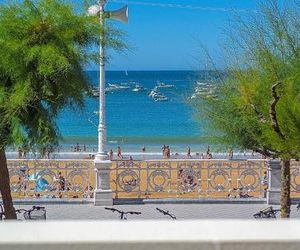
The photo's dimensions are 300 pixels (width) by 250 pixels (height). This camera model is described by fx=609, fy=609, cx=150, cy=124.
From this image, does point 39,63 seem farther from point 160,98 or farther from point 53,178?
point 160,98

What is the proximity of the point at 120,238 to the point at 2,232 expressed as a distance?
1.08ft

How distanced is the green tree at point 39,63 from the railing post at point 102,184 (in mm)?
5125

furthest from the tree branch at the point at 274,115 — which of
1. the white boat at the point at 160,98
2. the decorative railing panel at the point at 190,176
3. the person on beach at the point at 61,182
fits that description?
the white boat at the point at 160,98

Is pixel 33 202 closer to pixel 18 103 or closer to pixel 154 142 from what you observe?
pixel 18 103

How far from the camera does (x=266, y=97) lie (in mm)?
9312

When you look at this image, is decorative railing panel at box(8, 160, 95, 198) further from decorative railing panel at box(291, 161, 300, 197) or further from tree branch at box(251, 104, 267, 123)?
tree branch at box(251, 104, 267, 123)

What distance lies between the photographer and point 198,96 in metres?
12.2

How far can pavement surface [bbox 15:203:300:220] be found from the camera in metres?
13.2

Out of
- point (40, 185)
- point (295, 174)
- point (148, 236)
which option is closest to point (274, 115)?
point (148, 236)

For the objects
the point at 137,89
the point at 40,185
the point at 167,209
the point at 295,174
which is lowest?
the point at 167,209

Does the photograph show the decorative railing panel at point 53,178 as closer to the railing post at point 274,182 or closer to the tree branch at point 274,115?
the railing post at point 274,182

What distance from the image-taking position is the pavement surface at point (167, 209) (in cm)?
1323

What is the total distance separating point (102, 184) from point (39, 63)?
20.4ft

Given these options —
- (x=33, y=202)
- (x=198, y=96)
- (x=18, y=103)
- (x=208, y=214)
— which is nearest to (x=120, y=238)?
(x=18, y=103)
